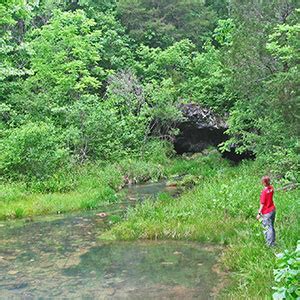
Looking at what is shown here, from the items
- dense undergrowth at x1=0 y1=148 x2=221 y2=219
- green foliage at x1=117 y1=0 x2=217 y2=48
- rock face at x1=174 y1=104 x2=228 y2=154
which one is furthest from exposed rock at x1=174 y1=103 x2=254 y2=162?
green foliage at x1=117 y1=0 x2=217 y2=48

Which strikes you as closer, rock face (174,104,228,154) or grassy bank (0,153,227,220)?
grassy bank (0,153,227,220)

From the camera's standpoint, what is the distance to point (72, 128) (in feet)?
73.9

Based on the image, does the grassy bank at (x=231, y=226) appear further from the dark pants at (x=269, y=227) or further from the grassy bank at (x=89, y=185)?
the grassy bank at (x=89, y=185)

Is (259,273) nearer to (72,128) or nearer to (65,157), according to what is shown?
(65,157)

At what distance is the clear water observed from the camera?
769 cm

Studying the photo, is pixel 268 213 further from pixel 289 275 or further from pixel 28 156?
pixel 28 156

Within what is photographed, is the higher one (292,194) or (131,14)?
(131,14)

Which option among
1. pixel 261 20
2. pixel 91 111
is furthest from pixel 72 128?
pixel 261 20

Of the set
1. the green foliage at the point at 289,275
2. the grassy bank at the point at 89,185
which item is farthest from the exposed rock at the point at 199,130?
the green foliage at the point at 289,275

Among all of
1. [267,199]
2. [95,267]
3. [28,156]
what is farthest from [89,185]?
[267,199]

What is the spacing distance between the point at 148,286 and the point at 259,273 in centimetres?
194

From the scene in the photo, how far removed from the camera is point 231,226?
1082 centimetres

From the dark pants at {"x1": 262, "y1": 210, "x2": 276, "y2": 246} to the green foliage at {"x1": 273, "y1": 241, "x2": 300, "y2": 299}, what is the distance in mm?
5481

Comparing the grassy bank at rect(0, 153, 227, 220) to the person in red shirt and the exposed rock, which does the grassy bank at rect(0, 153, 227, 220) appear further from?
the person in red shirt
